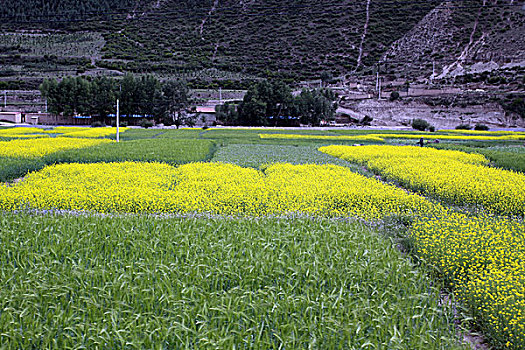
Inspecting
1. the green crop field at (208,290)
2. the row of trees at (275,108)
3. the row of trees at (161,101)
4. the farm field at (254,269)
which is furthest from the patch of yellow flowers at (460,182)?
the row of trees at (161,101)

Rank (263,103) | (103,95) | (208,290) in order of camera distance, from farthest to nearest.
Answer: (103,95) < (263,103) < (208,290)

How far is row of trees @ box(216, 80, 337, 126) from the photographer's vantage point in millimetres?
62562

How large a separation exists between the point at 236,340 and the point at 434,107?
78004 mm

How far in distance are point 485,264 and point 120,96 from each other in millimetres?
66307

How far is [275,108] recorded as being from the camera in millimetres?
64938

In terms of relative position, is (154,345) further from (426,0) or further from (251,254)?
(426,0)

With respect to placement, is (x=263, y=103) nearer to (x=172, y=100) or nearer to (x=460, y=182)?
(x=172, y=100)

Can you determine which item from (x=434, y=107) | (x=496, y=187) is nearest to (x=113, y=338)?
(x=496, y=187)

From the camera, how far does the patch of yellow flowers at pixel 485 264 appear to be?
4066mm

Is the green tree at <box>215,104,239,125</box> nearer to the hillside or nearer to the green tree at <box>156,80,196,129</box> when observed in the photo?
the green tree at <box>156,80,196,129</box>

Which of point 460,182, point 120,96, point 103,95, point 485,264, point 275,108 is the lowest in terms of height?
point 485,264

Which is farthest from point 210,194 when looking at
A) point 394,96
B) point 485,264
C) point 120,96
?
point 394,96

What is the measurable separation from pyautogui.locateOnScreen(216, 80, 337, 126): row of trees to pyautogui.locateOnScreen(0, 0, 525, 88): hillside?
3681 centimetres

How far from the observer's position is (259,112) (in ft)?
205
